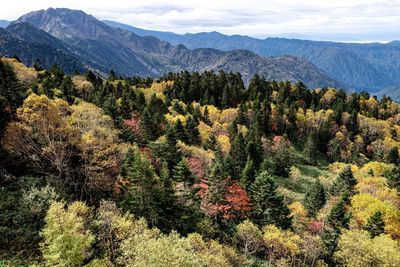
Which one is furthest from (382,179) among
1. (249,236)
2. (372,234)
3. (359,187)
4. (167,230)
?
(167,230)

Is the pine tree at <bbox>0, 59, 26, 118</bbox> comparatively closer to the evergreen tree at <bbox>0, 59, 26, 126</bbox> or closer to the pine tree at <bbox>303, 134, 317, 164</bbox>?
the evergreen tree at <bbox>0, 59, 26, 126</bbox>

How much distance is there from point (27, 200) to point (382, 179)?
3371 inches

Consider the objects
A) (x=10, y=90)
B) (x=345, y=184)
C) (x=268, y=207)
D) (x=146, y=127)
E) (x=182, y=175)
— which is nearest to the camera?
(x=182, y=175)

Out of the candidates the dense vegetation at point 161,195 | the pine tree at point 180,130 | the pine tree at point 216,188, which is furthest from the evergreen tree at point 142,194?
the pine tree at point 180,130

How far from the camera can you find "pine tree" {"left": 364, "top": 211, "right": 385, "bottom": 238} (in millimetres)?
64625

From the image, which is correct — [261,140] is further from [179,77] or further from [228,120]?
[179,77]

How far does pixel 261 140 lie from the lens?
A: 382ft

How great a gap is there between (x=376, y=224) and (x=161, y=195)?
133 feet

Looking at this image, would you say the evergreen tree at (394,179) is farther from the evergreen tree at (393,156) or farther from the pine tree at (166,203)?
the pine tree at (166,203)

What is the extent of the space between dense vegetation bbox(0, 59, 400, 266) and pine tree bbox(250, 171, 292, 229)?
0.85ft

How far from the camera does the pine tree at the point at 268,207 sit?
225 feet

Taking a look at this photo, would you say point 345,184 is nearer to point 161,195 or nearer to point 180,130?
point 180,130

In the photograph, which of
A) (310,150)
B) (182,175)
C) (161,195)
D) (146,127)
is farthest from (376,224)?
(146,127)

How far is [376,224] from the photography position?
213 feet
